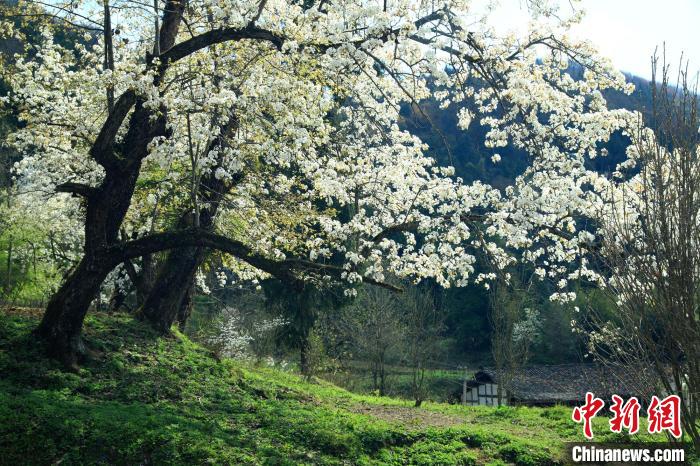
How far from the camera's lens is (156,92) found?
8.64 meters

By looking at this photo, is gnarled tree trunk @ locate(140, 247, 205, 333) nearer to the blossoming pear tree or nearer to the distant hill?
the blossoming pear tree

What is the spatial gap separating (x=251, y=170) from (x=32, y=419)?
5.55 m

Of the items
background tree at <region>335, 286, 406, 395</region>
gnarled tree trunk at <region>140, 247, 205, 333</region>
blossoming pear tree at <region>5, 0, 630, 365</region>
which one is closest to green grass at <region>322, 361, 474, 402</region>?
background tree at <region>335, 286, 406, 395</region>

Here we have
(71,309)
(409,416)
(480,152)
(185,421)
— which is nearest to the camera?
(185,421)

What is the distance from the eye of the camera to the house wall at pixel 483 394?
32375mm

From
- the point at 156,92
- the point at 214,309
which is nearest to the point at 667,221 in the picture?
the point at 156,92

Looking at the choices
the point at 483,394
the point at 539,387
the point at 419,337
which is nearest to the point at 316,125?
the point at 419,337

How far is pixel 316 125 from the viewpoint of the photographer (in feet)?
34.1

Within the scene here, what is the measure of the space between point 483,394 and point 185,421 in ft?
86.1

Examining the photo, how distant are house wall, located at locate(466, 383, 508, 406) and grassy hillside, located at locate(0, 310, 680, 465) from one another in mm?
19390

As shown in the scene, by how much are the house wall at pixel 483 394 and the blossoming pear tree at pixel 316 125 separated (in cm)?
2247

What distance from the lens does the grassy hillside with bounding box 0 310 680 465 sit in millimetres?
7637

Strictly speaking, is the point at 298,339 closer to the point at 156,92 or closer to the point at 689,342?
the point at 156,92

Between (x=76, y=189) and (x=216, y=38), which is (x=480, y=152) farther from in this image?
(x=76, y=189)
